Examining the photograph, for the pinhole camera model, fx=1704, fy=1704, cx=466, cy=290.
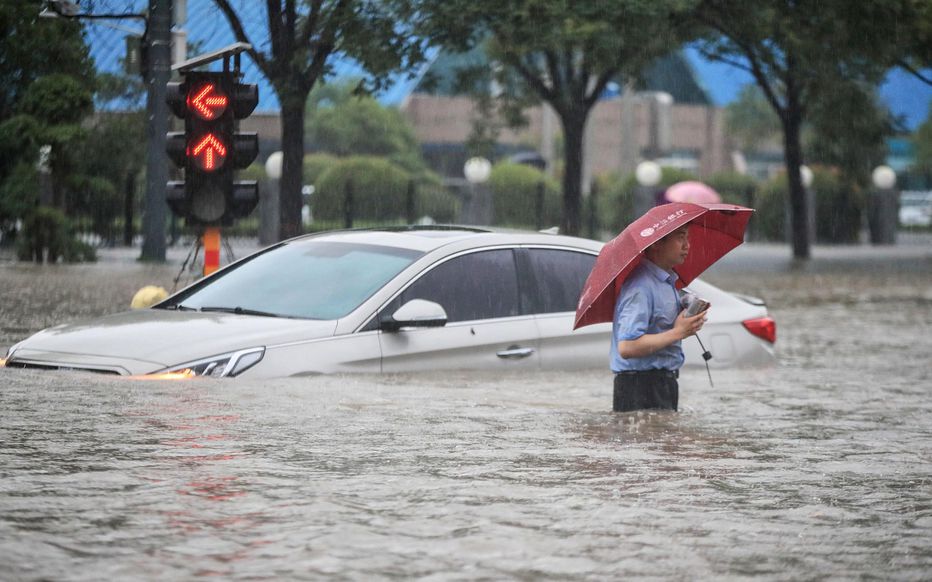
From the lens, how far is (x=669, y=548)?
530 cm

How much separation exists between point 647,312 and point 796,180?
3270cm

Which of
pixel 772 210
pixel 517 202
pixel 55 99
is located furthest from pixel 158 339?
pixel 772 210

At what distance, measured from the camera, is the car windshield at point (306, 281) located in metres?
9.52

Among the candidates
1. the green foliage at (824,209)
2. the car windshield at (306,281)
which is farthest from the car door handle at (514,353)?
the green foliage at (824,209)

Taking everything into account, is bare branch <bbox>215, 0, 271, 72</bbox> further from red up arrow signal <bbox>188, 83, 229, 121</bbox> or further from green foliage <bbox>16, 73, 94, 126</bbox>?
red up arrow signal <bbox>188, 83, 229, 121</bbox>

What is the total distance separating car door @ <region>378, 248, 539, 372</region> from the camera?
9.51 metres

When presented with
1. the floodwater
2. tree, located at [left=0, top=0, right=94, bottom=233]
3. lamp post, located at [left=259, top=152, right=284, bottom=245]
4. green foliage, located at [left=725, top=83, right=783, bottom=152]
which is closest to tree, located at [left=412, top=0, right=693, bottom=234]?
tree, located at [left=0, top=0, right=94, bottom=233]

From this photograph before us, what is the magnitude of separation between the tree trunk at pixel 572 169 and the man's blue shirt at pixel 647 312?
26589mm

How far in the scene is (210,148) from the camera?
13.7 meters

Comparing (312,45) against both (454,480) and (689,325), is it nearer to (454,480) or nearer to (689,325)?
(689,325)

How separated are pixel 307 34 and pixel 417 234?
1473 centimetres

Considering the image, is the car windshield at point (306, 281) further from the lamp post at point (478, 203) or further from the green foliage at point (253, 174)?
the lamp post at point (478, 203)

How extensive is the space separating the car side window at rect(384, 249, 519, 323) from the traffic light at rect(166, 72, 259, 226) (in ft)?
13.5

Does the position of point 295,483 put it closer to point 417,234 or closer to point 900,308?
point 417,234
